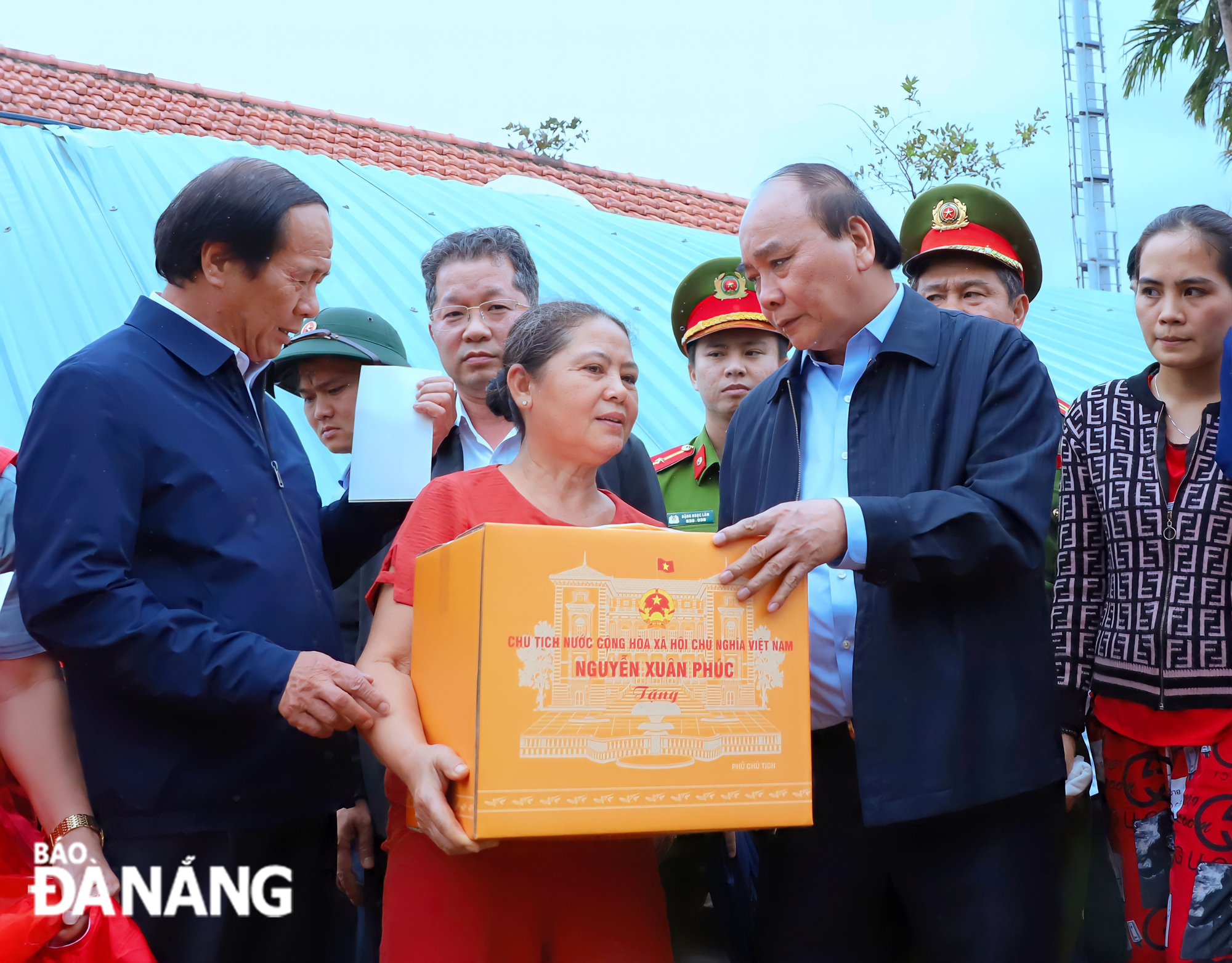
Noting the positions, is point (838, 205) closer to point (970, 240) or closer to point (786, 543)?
point (786, 543)

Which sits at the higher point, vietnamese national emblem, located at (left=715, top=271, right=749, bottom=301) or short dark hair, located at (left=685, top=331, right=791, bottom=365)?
vietnamese national emblem, located at (left=715, top=271, right=749, bottom=301)

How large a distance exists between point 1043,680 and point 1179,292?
1.08 m

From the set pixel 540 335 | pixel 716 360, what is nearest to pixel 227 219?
pixel 540 335

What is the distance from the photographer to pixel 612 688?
163cm

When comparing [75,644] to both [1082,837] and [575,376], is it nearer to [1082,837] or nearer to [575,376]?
[575,376]

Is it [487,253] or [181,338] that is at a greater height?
[487,253]

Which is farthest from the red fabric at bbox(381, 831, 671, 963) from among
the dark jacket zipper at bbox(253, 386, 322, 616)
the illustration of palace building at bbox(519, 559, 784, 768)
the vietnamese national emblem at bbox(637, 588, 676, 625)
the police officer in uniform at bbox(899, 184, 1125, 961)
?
the police officer in uniform at bbox(899, 184, 1125, 961)

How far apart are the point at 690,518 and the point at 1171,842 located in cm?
152

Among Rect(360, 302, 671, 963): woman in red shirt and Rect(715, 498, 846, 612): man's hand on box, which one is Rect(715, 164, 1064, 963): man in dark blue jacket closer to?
Rect(715, 498, 846, 612): man's hand on box

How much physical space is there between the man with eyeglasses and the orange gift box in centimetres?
114

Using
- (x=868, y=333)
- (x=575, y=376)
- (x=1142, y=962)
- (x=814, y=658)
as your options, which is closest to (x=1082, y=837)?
(x=1142, y=962)

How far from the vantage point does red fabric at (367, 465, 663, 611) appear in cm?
193

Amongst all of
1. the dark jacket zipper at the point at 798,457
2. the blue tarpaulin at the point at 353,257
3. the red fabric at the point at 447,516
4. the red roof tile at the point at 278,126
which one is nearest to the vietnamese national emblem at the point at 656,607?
the red fabric at the point at 447,516

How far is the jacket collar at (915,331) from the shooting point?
2.18 metres
